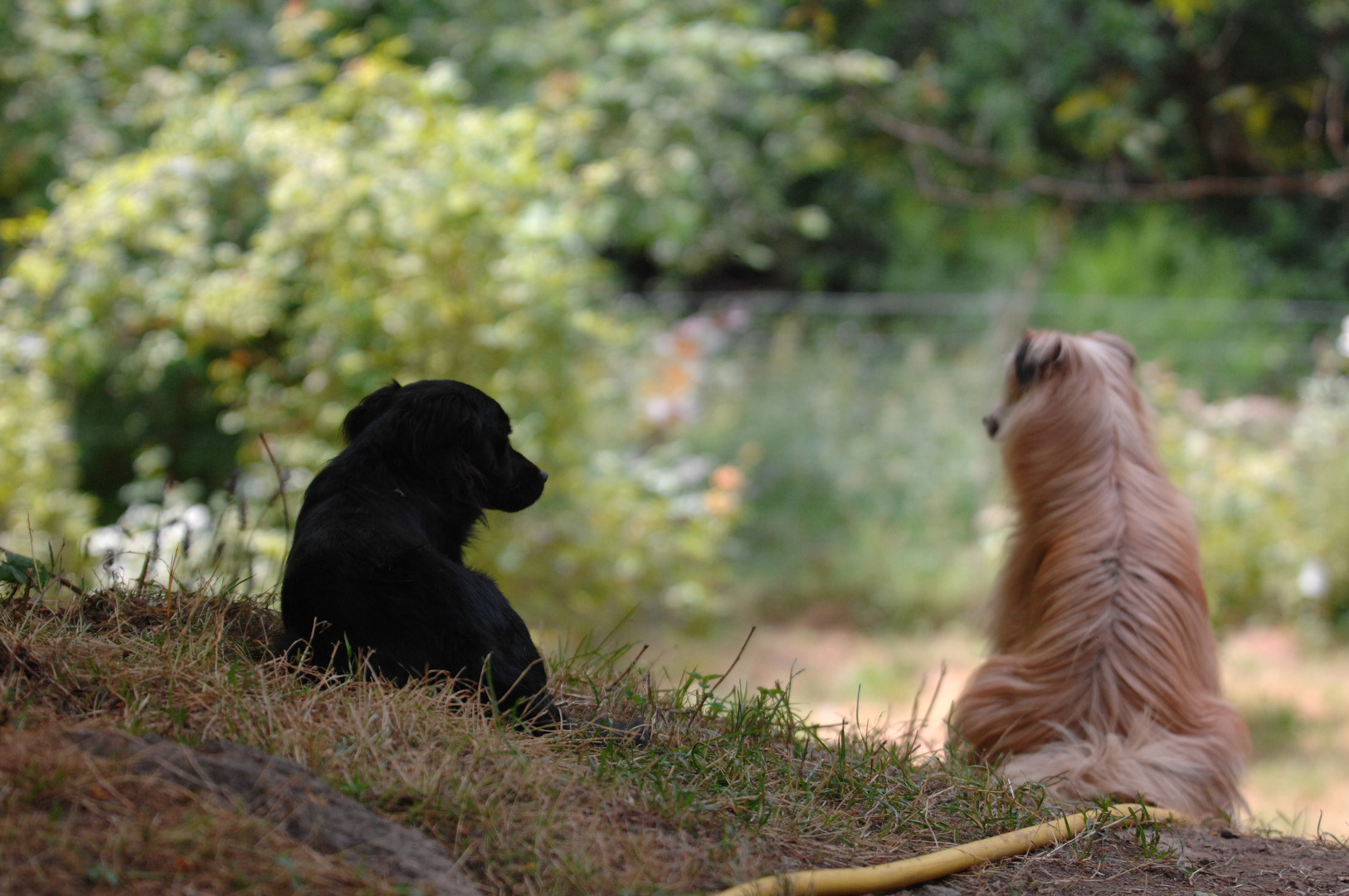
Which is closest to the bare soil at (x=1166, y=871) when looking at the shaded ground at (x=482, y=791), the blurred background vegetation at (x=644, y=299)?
the shaded ground at (x=482, y=791)

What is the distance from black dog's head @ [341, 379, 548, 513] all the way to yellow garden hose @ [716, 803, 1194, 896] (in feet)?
3.83

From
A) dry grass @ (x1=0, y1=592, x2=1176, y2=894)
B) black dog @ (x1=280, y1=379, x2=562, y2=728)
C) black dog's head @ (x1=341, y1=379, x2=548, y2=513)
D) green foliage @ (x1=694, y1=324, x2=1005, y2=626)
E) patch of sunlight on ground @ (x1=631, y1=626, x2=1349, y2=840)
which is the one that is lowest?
dry grass @ (x1=0, y1=592, x2=1176, y2=894)

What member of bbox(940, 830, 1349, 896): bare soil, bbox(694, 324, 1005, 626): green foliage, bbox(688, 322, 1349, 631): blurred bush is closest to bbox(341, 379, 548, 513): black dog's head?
bbox(940, 830, 1349, 896): bare soil

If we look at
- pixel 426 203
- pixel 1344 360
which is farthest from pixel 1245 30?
pixel 426 203

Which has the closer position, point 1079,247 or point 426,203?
point 426,203

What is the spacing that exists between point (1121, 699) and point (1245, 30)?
374 inches

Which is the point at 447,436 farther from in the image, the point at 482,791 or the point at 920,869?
the point at 920,869

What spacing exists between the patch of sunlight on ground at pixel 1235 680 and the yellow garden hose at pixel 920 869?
2760 millimetres

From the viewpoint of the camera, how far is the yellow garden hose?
191 cm

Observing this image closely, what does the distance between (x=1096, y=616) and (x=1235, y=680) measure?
428cm

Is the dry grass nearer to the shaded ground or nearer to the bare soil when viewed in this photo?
the shaded ground

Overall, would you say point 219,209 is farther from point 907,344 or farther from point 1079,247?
point 1079,247

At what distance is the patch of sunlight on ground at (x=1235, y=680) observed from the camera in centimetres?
548

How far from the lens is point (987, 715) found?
348 cm
